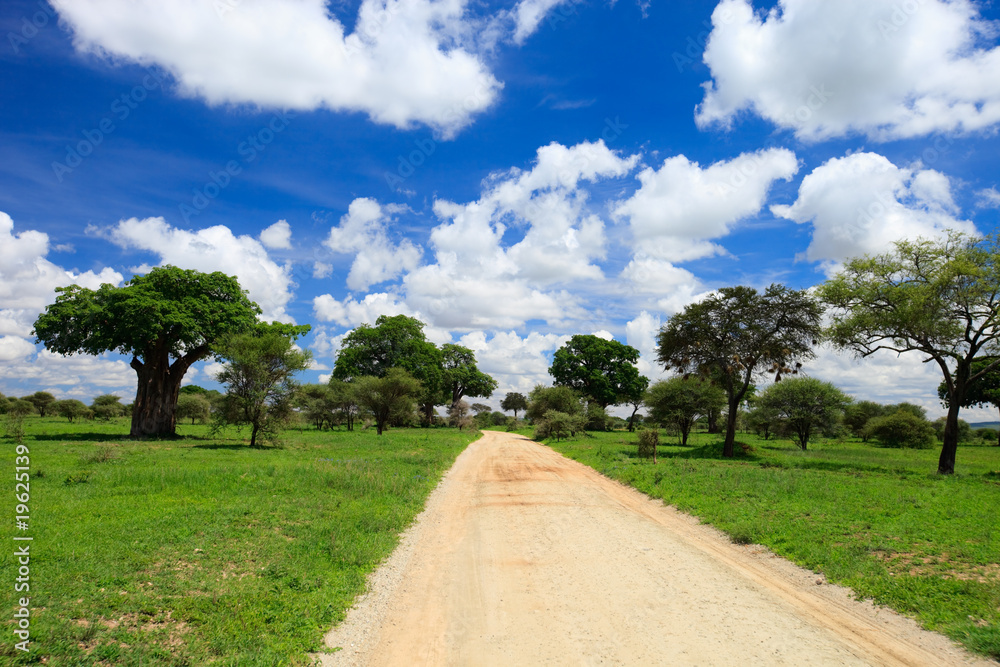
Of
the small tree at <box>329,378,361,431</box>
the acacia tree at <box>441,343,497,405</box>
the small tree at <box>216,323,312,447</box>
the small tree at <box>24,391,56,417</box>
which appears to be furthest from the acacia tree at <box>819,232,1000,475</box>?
the small tree at <box>24,391,56,417</box>

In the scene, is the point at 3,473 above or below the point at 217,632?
below

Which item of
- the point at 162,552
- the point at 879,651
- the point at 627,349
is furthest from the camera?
the point at 627,349

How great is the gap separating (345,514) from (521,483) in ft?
25.3

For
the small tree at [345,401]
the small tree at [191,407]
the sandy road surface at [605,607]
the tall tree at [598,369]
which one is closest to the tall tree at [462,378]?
the tall tree at [598,369]

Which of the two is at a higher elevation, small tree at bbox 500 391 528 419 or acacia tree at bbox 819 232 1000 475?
acacia tree at bbox 819 232 1000 475

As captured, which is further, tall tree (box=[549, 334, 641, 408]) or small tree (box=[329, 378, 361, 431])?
tall tree (box=[549, 334, 641, 408])

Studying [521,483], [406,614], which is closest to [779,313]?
[521,483]

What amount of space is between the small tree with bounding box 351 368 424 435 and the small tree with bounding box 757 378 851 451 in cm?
3467

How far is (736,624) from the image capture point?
646cm

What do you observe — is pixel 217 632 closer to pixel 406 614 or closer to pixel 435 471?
pixel 406 614

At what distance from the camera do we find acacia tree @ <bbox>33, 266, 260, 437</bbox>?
30.1m

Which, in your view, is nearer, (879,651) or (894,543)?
(879,651)

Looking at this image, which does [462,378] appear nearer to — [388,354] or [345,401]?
[388,354]

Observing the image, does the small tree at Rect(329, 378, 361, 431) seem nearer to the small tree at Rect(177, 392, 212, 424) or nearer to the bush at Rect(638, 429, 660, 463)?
the small tree at Rect(177, 392, 212, 424)
